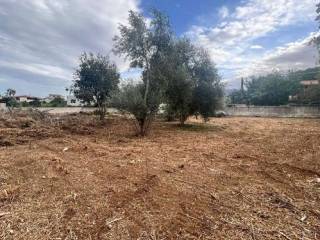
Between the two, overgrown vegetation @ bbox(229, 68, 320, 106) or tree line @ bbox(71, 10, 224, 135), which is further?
overgrown vegetation @ bbox(229, 68, 320, 106)

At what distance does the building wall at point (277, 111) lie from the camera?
31450 mm

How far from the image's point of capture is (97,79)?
2217cm

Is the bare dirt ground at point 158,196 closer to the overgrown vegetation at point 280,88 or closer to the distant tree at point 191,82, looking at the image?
the distant tree at point 191,82

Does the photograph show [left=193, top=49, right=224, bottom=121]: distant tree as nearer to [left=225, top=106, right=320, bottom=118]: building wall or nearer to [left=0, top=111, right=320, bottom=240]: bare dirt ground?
[left=0, top=111, right=320, bottom=240]: bare dirt ground

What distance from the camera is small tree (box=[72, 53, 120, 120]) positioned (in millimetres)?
22188

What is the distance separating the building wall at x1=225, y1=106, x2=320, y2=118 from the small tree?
1798cm

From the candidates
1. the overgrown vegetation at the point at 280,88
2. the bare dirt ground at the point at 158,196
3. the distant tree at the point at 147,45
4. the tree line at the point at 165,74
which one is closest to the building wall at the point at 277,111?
the overgrown vegetation at the point at 280,88

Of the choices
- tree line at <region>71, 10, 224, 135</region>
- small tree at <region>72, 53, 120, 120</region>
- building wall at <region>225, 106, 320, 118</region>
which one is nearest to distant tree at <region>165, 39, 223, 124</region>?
tree line at <region>71, 10, 224, 135</region>

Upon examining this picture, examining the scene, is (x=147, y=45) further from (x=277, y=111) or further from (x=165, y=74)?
(x=277, y=111)

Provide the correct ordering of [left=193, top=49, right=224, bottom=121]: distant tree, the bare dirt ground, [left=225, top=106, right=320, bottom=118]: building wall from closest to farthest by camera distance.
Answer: the bare dirt ground
[left=193, top=49, right=224, bottom=121]: distant tree
[left=225, top=106, right=320, bottom=118]: building wall

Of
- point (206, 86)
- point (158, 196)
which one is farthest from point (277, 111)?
point (158, 196)

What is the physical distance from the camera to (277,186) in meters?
5.50

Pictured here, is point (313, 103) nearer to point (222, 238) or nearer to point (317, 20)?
point (317, 20)

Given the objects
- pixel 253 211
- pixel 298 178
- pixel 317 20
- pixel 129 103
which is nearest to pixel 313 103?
pixel 317 20
